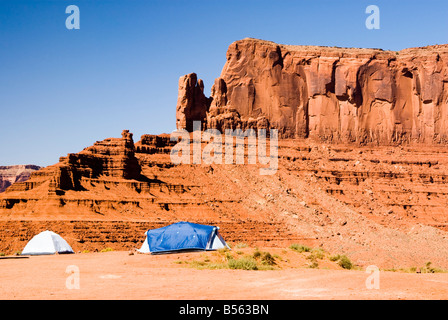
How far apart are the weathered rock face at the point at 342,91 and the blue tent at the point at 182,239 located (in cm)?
5660

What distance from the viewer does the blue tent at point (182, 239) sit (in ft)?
111

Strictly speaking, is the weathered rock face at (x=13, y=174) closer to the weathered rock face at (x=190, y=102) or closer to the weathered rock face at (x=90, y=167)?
the weathered rock face at (x=190, y=102)

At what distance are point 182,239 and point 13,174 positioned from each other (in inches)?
5644

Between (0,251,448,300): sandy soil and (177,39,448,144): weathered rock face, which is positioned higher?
(177,39,448,144): weathered rock face

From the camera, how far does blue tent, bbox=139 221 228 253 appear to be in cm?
3378

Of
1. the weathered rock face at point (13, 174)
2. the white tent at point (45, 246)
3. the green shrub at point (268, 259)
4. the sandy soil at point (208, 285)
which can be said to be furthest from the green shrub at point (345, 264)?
the weathered rock face at point (13, 174)

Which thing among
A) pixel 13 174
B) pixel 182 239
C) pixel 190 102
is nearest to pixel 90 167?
pixel 190 102

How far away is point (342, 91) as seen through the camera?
93.1m

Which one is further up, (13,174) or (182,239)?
(182,239)

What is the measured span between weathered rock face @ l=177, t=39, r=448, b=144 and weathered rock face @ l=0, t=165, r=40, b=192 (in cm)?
9302

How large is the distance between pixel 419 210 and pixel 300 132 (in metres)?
24.0

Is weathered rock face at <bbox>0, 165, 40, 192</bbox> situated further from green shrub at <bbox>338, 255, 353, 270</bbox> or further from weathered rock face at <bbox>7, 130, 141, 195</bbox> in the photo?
green shrub at <bbox>338, 255, 353, 270</bbox>

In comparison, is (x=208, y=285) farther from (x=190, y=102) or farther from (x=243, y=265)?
(x=190, y=102)

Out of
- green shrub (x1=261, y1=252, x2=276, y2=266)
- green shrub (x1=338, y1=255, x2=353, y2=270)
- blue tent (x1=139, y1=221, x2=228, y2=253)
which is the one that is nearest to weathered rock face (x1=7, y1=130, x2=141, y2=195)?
blue tent (x1=139, y1=221, x2=228, y2=253)
